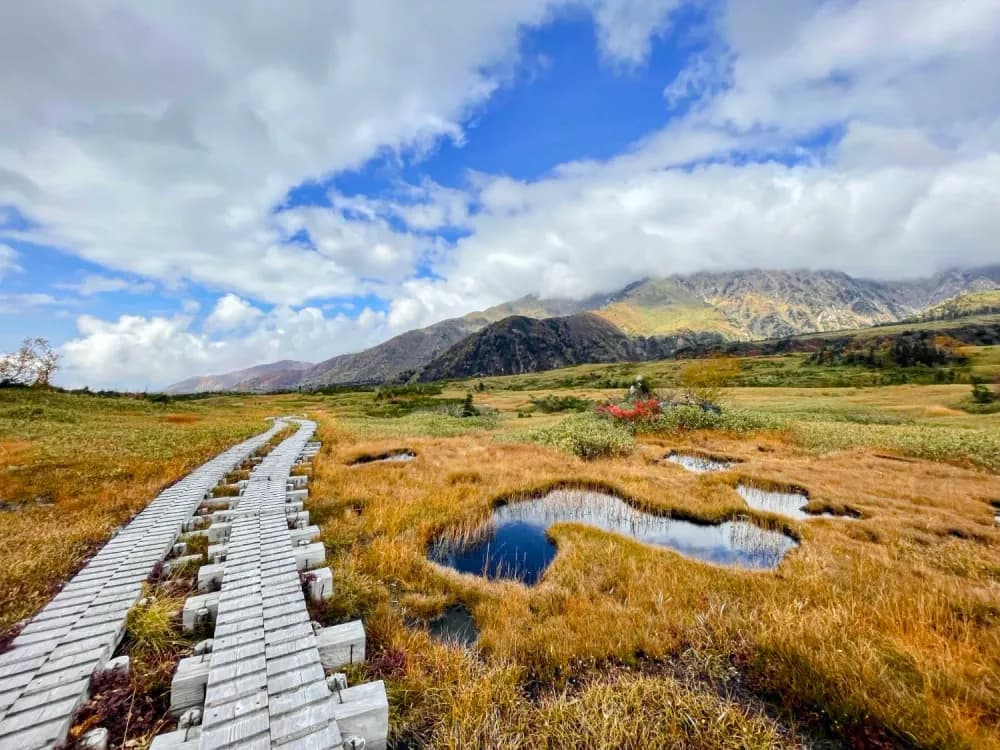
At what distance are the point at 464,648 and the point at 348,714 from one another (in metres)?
2.75

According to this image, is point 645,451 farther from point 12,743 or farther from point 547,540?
point 12,743

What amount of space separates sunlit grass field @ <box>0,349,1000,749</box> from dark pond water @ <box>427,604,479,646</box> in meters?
0.21

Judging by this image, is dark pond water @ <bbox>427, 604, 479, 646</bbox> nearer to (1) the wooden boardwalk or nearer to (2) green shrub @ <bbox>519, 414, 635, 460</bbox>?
(1) the wooden boardwalk

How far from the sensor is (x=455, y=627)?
8.18 metres

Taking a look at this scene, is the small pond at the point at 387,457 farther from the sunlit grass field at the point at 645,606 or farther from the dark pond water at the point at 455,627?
the dark pond water at the point at 455,627

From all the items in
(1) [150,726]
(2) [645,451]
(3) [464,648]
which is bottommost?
(2) [645,451]

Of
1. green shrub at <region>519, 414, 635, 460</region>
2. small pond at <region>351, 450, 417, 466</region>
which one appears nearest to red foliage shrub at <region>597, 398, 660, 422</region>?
green shrub at <region>519, 414, 635, 460</region>

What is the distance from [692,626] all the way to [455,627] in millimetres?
4545

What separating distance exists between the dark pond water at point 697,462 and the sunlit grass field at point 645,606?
12.7ft

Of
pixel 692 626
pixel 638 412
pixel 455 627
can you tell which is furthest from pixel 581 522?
pixel 638 412

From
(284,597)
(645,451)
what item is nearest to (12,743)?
(284,597)

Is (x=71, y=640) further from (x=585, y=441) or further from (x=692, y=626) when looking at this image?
(x=585, y=441)

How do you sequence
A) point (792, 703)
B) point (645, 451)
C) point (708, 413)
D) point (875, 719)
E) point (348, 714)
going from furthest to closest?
point (708, 413) → point (645, 451) → point (792, 703) → point (875, 719) → point (348, 714)

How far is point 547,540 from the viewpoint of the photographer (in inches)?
527
